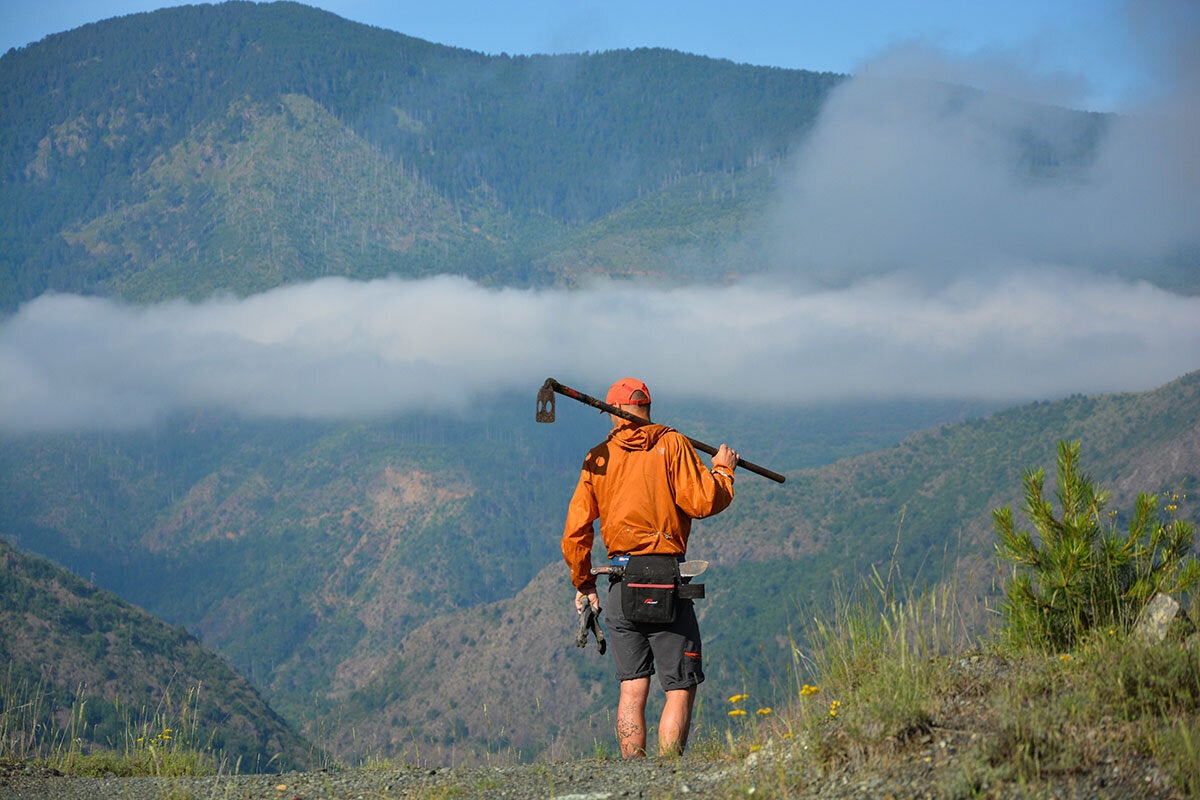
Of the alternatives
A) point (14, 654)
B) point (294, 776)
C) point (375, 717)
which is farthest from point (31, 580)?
point (294, 776)

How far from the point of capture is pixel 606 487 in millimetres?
8547

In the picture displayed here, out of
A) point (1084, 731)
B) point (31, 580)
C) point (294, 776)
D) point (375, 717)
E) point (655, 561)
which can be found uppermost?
point (655, 561)

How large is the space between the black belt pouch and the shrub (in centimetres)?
201

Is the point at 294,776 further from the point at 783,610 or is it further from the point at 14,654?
the point at 783,610

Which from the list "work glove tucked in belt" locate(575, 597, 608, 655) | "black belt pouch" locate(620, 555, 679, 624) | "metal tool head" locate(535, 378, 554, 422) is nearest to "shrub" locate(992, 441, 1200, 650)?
"black belt pouch" locate(620, 555, 679, 624)

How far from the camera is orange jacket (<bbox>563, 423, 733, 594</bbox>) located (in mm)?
8352

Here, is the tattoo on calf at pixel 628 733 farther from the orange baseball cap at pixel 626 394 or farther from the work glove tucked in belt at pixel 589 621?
the orange baseball cap at pixel 626 394

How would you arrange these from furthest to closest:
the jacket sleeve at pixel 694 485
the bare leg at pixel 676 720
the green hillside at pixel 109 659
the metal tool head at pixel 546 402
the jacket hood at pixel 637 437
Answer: the green hillside at pixel 109 659
the metal tool head at pixel 546 402
the jacket hood at pixel 637 437
the jacket sleeve at pixel 694 485
the bare leg at pixel 676 720

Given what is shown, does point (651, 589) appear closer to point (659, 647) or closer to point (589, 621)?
point (659, 647)

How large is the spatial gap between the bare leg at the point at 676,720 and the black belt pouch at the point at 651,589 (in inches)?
19.1

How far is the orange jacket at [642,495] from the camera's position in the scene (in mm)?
8352

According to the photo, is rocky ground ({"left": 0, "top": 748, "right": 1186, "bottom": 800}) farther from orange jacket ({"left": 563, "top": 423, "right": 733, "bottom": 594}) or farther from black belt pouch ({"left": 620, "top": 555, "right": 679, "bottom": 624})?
orange jacket ({"left": 563, "top": 423, "right": 733, "bottom": 594})

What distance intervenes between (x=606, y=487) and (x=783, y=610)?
155 metres

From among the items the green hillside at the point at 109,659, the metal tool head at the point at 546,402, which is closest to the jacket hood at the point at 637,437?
the metal tool head at the point at 546,402
